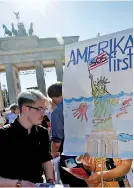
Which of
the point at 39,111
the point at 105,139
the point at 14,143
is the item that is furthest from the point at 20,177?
the point at 105,139

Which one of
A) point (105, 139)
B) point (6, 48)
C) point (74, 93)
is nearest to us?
point (105, 139)

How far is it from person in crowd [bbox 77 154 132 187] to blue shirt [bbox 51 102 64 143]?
3.07 ft

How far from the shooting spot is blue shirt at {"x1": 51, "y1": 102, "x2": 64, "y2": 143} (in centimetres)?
334

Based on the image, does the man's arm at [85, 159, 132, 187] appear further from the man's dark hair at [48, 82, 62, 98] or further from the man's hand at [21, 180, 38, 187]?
the man's dark hair at [48, 82, 62, 98]

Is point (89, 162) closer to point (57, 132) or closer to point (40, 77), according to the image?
point (57, 132)

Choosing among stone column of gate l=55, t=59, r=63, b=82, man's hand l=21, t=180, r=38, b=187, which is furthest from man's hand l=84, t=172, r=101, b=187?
stone column of gate l=55, t=59, r=63, b=82

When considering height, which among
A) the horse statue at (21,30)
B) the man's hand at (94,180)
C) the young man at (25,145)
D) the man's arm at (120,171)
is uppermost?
the horse statue at (21,30)

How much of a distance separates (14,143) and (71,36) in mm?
29172

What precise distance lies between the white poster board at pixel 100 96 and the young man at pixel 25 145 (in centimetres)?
22

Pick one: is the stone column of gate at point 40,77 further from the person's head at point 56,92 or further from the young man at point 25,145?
the young man at point 25,145

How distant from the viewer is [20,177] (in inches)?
85.9

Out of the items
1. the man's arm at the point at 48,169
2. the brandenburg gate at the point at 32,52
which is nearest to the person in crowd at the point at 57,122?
the man's arm at the point at 48,169

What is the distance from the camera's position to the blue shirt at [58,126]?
334 centimetres

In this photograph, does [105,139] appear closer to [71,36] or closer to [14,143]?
[14,143]
